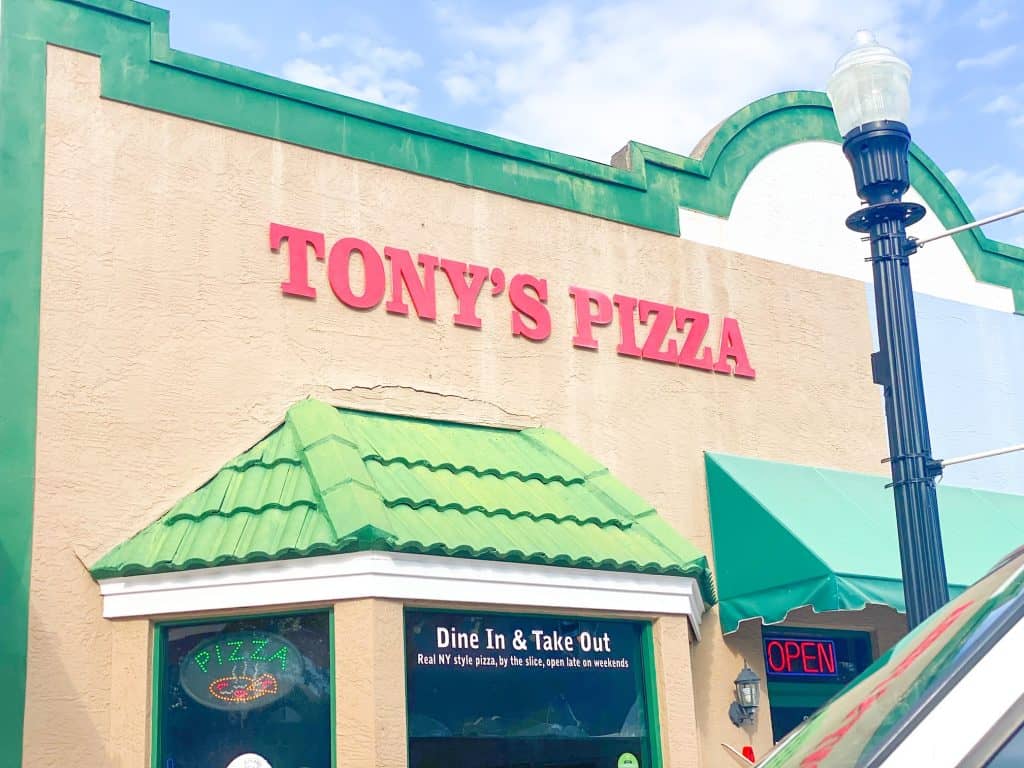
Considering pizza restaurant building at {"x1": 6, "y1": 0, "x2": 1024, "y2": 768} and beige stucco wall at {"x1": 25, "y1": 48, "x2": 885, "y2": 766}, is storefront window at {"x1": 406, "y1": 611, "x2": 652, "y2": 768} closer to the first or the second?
pizza restaurant building at {"x1": 6, "y1": 0, "x2": 1024, "y2": 768}

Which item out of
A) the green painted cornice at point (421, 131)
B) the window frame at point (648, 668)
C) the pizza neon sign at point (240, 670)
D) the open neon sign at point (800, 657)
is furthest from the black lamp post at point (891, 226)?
the open neon sign at point (800, 657)

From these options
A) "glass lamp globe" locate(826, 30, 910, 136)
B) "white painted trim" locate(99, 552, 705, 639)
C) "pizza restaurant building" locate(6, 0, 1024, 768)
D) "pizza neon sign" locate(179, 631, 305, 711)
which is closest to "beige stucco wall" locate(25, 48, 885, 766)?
"pizza restaurant building" locate(6, 0, 1024, 768)

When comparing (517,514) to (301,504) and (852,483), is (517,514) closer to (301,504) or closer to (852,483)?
(301,504)

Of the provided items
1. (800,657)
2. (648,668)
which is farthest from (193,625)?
(800,657)

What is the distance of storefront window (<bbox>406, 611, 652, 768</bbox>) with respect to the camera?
28.2 feet

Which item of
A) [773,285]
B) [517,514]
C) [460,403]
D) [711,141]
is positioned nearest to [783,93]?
[711,141]

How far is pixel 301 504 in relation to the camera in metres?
8.52

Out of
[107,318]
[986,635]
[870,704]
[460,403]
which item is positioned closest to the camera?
[986,635]

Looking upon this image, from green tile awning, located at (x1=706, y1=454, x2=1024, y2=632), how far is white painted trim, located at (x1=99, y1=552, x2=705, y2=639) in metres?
2.16

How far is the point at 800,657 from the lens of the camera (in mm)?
12367

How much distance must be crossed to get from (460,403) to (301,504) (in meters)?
2.36

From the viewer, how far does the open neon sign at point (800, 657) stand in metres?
12.1

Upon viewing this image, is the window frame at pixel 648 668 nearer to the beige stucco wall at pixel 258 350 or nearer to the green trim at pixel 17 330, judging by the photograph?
the beige stucco wall at pixel 258 350

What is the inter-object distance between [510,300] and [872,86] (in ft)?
14.6
